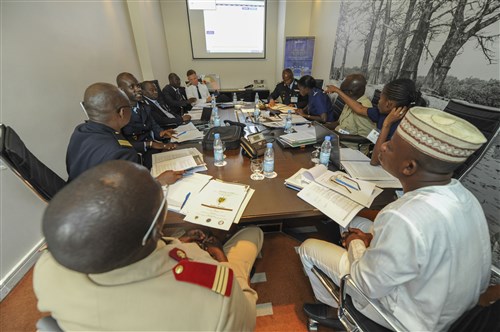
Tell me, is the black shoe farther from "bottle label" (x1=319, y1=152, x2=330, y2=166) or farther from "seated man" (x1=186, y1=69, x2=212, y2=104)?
"seated man" (x1=186, y1=69, x2=212, y2=104)

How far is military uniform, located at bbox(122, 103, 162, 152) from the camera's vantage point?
2.08 m

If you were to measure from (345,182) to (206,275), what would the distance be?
928mm

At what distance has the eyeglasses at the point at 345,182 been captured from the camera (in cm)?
115

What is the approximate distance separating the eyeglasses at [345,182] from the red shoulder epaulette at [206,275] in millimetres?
828

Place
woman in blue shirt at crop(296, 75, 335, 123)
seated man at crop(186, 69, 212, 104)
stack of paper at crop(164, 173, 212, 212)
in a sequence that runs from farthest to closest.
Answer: seated man at crop(186, 69, 212, 104) < woman in blue shirt at crop(296, 75, 335, 123) < stack of paper at crop(164, 173, 212, 212)

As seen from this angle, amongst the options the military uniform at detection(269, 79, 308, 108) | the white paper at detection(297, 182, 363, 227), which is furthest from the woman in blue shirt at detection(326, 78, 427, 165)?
the military uniform at detection(269, 79, 308, 108)

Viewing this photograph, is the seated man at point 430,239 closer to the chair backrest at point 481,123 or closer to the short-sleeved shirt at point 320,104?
the chair backrest at point 481,123

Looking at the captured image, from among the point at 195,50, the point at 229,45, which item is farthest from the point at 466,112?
the point at 195,50

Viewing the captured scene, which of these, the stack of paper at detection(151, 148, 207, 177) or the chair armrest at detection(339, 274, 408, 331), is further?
the stack of paper at detection(151, 148, 207, 177)

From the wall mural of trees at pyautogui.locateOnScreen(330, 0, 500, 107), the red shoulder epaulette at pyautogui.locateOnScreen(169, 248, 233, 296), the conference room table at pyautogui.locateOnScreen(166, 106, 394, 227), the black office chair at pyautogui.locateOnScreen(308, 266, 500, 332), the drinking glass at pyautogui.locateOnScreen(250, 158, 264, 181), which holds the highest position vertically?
the wall mural of trees at pyautogui.locateOnScreen(330, 0, 500, 107)

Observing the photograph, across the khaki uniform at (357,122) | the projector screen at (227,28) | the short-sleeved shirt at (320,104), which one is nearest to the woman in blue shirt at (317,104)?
the short-sleeved shirt at (320,104)

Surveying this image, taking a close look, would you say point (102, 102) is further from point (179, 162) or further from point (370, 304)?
point (370, 304)

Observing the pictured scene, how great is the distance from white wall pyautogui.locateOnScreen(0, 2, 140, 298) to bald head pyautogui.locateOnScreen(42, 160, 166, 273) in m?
1.57

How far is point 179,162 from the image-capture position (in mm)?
1415
